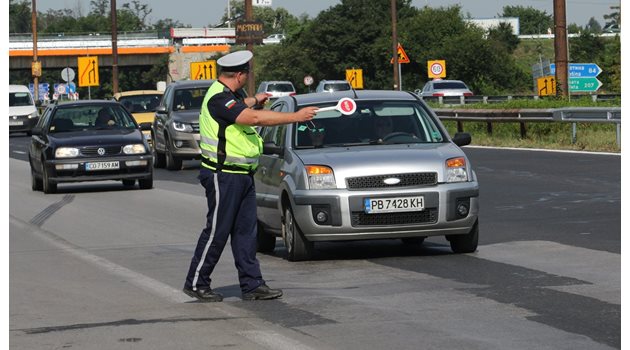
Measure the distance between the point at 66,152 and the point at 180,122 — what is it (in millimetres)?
7182

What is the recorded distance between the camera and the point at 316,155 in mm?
13273

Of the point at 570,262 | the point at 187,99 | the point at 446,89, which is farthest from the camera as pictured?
the point at 446,89

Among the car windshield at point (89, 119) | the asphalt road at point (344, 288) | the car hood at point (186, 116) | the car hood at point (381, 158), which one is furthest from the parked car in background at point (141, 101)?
the car hood at point (381, 158)

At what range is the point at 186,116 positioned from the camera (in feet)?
Result: 104

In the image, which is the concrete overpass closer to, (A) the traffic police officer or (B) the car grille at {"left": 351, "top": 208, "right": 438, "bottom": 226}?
(B) the car grille at {"left": 351, "top": 208, "right": 438, "bottom": 226}

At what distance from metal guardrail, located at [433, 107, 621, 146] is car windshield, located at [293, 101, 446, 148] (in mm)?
16106

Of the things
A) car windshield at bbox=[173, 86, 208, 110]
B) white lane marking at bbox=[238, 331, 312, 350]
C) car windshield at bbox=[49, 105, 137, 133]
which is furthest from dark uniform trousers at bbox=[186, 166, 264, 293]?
car windshield at bbox=[173, 86, 208, 110]

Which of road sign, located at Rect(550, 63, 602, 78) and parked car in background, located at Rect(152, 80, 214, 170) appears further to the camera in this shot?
road sign, located at Rect(550, 63, 602, 78)

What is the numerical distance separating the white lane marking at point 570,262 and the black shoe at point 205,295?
7.81 feet

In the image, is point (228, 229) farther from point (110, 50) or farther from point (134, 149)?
point (110, 50)

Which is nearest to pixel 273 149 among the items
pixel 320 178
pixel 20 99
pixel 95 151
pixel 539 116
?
pixel 320 178

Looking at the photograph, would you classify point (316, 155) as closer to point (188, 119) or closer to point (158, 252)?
point (158, 252)

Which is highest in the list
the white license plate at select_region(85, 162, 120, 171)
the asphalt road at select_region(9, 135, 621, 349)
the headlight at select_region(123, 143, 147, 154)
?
the headlight at select_region(123, 143, 147, 154)

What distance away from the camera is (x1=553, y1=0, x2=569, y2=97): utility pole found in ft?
127
